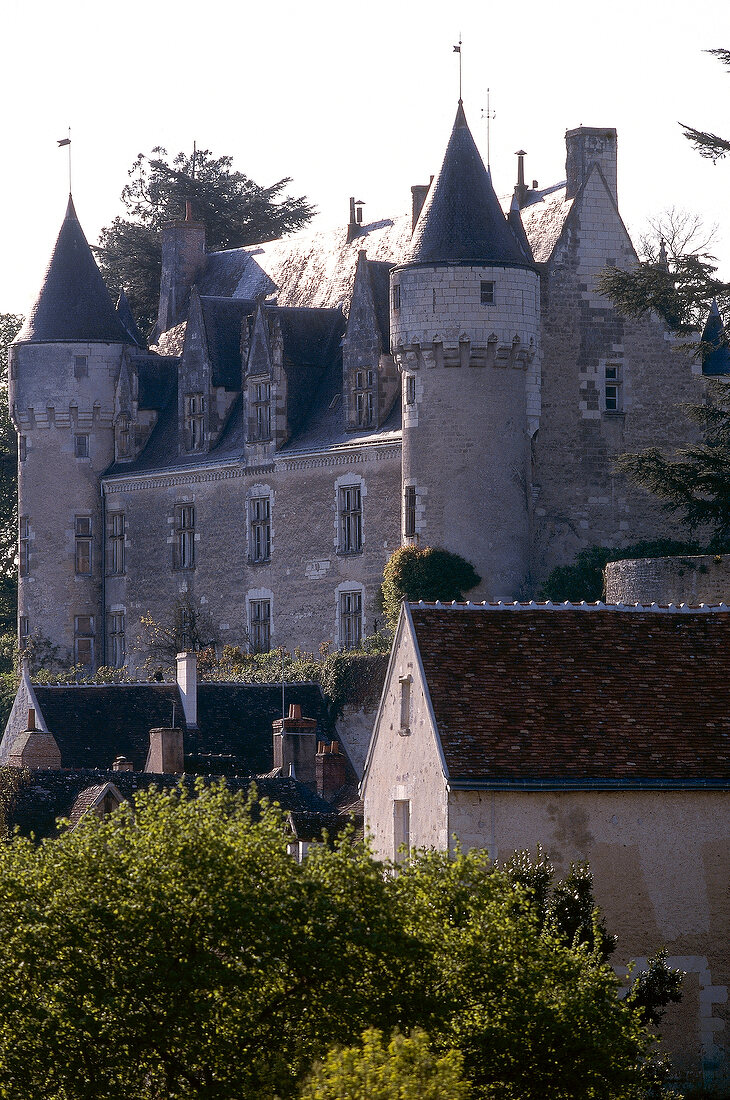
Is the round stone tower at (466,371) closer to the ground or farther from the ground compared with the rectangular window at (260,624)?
farther from the ground

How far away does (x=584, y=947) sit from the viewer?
27.0m

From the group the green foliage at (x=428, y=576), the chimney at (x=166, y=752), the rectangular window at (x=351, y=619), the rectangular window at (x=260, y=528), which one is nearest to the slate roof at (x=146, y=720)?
the chimney at (x=166, y=752)

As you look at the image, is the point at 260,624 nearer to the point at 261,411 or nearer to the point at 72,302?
the point at 261,411

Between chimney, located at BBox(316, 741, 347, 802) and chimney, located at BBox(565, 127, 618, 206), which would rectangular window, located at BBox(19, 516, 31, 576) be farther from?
chimney, located at BBox(316, 741, 347, 802)

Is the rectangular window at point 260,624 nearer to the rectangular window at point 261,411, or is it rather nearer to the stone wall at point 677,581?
the rectangular window at point 261,411

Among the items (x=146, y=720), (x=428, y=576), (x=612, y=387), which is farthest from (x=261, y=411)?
(x=146, y=720)

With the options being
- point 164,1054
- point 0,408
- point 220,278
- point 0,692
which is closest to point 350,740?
point 0,692

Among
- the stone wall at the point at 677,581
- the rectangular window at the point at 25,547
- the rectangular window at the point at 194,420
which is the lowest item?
the rectangular window at the point at 25,547

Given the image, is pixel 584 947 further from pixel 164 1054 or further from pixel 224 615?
pixel 224 615

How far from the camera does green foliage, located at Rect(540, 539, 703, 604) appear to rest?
171 feet

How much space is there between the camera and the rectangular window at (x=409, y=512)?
53750 millimetres

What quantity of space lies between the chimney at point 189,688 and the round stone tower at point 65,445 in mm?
11609

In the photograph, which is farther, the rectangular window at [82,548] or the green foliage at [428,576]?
the rectangular window at [82,548]

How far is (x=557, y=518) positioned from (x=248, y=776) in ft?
33.7
